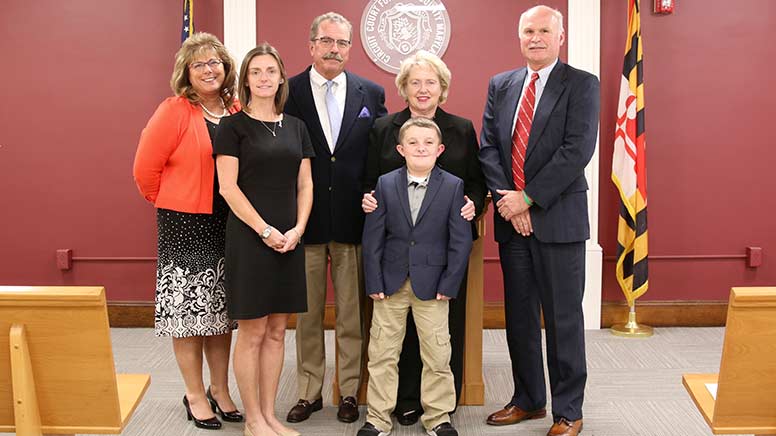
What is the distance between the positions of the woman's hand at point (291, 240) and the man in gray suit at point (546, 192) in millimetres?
844

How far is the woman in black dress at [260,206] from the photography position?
2.88m

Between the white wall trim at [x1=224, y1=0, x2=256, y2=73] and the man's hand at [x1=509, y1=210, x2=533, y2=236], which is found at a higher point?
the white wall trim at [x1=224, y1=0, x2=256, y2=73]

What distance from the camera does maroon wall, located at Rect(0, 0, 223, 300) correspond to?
4934mm

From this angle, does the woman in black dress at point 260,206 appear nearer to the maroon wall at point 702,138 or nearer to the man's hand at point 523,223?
the man's hand at point 523,223

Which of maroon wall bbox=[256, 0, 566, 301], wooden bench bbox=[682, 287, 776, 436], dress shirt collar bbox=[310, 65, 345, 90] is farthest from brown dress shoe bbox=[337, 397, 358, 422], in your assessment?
maroon wall bbox=[256, 0, 566, 301]

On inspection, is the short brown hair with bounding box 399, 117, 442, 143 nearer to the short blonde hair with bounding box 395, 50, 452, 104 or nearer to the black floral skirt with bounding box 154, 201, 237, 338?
the short blonde hair with bounding box 395, 50, 452, 104

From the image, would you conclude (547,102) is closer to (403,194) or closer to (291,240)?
(403,194)

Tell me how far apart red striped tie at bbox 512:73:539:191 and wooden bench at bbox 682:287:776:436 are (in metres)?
1.18

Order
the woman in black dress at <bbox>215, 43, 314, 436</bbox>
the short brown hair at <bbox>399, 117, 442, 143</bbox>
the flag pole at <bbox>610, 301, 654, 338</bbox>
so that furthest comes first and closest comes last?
the flag pole at <bbox>610, 301, 654, 338</bbox>, the short brown hair at <bbox>399, 117, 442, 143</bbox>, the woman in black dress at <bbox>215, 43, 314, 436</bbox>

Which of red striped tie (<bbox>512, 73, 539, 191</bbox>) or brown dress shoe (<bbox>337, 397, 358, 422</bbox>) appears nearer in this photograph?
red striped tie (<bbox>512, 73, 539, 191</bbox>)

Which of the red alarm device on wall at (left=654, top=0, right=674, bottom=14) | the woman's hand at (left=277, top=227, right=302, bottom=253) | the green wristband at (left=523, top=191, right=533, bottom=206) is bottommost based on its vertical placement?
the woman's hand at (left=277, top=227, right=302, bottom=253)

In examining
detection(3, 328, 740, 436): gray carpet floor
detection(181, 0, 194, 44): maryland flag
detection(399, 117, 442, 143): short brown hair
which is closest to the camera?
detection(399, 117, 442, 143): short brown hair

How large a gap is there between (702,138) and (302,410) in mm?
3227

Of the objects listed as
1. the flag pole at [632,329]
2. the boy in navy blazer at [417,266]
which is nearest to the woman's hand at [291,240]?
the boy in navy blazer at [417,266]
